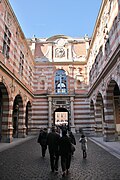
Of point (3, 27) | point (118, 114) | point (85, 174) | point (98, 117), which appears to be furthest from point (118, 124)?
point (3, 27)

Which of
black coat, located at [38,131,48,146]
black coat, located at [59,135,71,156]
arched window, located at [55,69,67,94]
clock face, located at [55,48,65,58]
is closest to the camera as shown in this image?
black coat, located at [59,135,71,156]

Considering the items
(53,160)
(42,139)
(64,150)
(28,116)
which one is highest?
(28,116)

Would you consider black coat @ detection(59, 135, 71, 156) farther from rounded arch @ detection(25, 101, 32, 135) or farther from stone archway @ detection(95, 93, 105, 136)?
rounded arch @ detection(25, 101, 32, 135)

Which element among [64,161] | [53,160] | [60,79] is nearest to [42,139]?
[53,160]

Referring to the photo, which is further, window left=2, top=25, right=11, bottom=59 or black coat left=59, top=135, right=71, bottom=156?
window left=2, top=25, right=11, bottom=59

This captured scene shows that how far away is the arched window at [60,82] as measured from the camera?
23.6m

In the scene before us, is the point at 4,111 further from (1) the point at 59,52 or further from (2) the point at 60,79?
(1) the point at 59,52

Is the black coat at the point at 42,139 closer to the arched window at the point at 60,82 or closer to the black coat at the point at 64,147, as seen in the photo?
the black coat at the point at 64,147

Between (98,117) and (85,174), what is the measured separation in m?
12.9

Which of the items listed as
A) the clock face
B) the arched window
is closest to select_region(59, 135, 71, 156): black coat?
the arched window

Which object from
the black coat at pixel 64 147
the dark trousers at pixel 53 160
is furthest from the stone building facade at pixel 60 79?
the dark trousers at pixel 53 160

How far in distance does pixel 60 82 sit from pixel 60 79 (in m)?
0.45

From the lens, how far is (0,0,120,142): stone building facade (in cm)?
1272

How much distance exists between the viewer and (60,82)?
23.7 m
